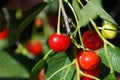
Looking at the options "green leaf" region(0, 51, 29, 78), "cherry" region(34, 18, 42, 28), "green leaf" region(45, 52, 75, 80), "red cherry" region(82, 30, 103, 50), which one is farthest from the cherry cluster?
"cherry" region(34, 18, 42, 28)

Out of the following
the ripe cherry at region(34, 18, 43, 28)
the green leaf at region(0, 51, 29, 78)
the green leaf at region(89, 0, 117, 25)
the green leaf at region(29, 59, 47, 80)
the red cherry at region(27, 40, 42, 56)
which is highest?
the green leaf at region(89, 0, 117, 25)

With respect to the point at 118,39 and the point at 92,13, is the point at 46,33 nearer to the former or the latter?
the point at 118,39

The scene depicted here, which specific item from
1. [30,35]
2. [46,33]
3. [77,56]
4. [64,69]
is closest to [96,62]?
[77,56]

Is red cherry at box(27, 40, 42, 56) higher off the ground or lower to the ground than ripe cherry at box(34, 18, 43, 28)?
lower

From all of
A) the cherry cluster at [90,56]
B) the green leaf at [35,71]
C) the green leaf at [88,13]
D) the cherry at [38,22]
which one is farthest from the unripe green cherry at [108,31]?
the cherry at [38,22]

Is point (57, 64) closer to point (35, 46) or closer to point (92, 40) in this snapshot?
point (92, 40)

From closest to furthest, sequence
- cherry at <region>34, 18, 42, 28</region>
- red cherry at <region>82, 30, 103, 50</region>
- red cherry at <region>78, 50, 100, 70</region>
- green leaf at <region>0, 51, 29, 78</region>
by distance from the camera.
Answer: red cherry at <region>78, 50, 100, 70</region>, red cherry at <region>82, 30, 103, 50</region>, green leaf at <region>0, 51, 29, 78</region>, cherry at <region>34, 18, 42, 28</region>

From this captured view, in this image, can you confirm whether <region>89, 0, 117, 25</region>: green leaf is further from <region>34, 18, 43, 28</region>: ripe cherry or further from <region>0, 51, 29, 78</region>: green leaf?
<region>34, 18, 43, 28</region>: ripe cherry
